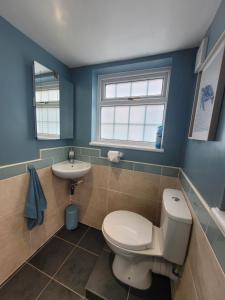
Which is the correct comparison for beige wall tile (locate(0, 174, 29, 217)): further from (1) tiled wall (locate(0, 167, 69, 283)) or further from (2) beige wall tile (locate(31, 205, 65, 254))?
(2) beige wall tile (locate(31, 205, 65, 254))

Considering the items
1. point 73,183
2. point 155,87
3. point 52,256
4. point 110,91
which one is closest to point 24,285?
point 52,256

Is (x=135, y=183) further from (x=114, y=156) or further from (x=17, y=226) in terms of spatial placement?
(x=17, y=226)

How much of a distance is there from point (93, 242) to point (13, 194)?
1.08m

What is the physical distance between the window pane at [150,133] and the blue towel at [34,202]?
4.30 ft

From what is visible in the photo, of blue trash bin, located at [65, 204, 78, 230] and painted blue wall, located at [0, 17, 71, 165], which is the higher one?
painted blue wall, located at [0, 17, 71, 165]

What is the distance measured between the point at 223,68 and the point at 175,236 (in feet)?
3.49

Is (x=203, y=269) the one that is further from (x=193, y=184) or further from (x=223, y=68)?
(x=223, y=68)

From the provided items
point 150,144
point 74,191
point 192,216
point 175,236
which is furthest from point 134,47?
point 74,191

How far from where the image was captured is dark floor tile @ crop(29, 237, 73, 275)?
128 cm

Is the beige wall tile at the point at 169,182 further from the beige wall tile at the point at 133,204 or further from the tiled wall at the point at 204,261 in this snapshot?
the tiled wall at the point at 204,261

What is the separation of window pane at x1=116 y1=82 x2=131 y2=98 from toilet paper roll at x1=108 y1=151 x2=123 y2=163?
0.76 m

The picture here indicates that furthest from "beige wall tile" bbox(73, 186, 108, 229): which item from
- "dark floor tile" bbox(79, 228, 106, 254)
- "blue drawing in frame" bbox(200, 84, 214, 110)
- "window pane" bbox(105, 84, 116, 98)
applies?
"blue drawing in frame" bbox(200, 84, 214, 110)

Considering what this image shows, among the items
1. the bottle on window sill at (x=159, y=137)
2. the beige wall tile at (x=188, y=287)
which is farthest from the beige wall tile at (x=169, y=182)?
the beige wall tile at (x=188, y=287)

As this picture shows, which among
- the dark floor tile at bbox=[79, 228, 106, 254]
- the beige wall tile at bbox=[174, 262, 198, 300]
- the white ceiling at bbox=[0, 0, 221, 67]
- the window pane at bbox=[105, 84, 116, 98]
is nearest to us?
the beige wall tile at bbox=[174, 262, 198, 300]
